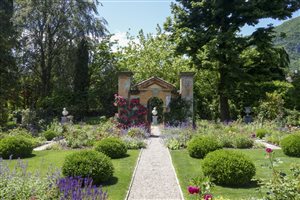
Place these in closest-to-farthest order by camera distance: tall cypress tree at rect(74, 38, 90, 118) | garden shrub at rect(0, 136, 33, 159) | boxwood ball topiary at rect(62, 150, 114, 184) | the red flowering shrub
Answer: boxwood ball topiary at rect(62, 150, 114, 184) < garden shrub at rect(0, 136, 33, 159) < the red flowering shrub < tall cypress tree at rect(74, 38, 90, 118)

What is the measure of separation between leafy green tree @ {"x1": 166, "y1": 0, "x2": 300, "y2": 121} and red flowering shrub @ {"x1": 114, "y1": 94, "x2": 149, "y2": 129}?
247 inches

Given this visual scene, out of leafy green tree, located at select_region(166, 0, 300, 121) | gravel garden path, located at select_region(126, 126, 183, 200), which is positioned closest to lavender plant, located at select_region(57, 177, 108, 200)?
gravel garden path, located at select_region(126, 126, 183, 200)

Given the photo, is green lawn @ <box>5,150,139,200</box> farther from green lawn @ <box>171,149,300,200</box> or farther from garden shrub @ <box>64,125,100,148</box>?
green lawn @ <box>171,149,300,200</box>

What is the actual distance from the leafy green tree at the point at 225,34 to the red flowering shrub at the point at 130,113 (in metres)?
6.27

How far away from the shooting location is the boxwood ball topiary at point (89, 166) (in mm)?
8336

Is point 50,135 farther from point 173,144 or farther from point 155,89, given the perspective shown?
point 173,144

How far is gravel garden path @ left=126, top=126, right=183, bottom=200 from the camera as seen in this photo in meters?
7.66

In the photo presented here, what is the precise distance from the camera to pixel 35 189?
233 inches

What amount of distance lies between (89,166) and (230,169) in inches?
132

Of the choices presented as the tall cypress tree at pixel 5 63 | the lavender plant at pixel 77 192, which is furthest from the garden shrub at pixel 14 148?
the tall cypress tree at pixel 5 63

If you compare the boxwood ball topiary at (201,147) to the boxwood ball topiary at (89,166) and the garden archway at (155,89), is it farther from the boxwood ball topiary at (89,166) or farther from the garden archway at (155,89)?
the garden archway at (155,89)

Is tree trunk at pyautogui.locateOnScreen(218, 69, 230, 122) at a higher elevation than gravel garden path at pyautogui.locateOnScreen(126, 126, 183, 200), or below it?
→ higher

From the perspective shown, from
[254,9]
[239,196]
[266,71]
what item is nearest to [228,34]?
[254,9]

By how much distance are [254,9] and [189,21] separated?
453 centimetres
